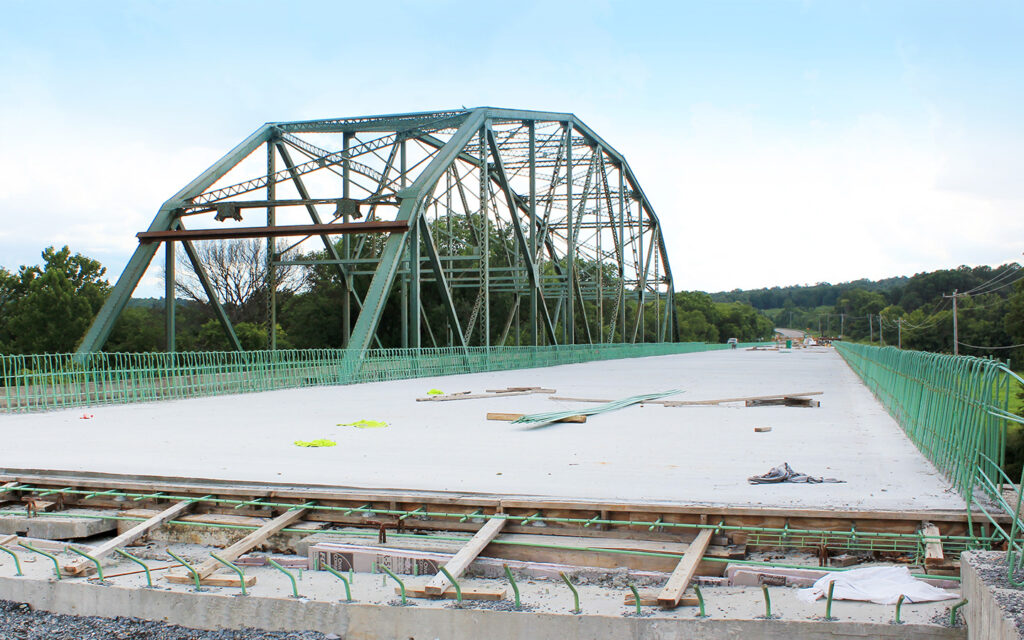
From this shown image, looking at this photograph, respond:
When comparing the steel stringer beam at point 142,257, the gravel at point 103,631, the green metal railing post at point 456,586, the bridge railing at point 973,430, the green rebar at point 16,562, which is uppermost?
the steel stringer beam at point 142,257

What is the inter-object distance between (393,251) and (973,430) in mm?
18761

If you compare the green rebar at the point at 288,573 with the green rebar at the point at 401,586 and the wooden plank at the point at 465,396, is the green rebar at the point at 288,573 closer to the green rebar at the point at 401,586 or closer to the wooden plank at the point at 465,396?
the green rebar at the point at 401,586

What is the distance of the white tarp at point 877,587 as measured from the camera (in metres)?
4.45

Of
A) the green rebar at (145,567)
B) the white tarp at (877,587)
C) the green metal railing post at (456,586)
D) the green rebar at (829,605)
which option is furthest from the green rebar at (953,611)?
the green rebar at (145,567)

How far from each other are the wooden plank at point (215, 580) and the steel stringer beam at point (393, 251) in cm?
1595

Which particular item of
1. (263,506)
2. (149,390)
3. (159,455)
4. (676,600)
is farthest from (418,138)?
(676,600)

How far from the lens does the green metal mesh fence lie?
1471 centimetres

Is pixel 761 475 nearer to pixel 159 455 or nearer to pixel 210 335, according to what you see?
pixel 159 455

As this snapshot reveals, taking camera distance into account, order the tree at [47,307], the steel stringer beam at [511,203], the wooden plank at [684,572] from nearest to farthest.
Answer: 1. the wooden plank at [684,572]
2. the steel stringer beam at [511,203]
3. the tree at [47,307]

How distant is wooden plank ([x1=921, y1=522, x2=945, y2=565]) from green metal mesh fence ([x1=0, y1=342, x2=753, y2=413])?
41.4 ft

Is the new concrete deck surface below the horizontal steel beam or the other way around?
below

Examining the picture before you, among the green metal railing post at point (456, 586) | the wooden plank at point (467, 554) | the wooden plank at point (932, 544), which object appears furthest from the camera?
the wooden plank at point (932, 544)

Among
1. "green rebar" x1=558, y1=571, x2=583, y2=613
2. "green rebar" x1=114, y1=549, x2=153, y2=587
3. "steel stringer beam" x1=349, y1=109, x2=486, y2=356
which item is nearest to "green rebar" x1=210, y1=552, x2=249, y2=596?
"green rebar" x1=114, y1=549, x2=153, y2=587

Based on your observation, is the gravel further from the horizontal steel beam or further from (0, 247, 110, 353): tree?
(0, 247, 110, 353): tree
